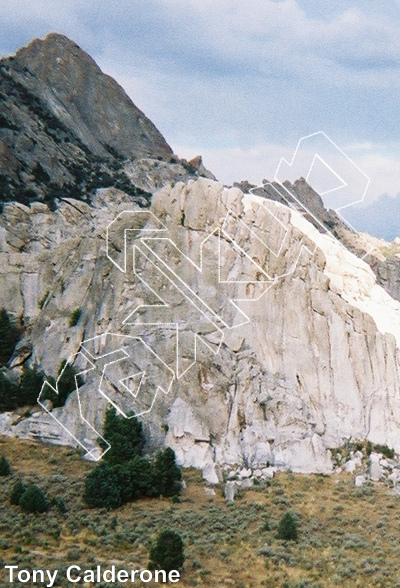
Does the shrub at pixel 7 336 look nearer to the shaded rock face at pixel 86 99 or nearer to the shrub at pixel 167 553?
the shrub at pixel 167 553

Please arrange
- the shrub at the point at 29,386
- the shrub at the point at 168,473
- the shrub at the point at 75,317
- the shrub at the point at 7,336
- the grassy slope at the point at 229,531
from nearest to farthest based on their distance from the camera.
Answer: the grassy slope at the point at 229,531 < the shrub at the point at 168,473 < the shrub at the point at 29,386 < the shrub at the point at 75,317 < the shrub at the point at 7,336

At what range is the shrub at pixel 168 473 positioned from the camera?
44781 millimetres

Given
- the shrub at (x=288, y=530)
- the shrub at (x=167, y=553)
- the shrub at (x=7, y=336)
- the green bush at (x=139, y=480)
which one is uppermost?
the shrub at (x=7, y=336)

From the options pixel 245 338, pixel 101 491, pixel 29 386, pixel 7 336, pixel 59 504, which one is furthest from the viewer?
pixel 7 336

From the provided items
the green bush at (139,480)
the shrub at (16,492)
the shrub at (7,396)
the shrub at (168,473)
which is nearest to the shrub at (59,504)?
the shrub at (16,492)

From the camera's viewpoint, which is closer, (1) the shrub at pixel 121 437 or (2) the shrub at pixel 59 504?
(2) the shrub at pixel 59 504

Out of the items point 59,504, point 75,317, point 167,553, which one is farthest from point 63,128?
point 167,553

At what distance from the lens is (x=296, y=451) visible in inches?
1961

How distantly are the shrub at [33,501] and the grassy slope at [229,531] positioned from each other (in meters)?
0.56

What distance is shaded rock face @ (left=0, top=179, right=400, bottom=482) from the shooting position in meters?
50.5

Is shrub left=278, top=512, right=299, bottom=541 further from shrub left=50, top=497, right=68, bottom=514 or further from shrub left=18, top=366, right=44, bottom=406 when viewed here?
shrub left=18, top=366, right=44, bottom=406

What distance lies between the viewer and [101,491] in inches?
1674

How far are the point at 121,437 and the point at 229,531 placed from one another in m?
11.9

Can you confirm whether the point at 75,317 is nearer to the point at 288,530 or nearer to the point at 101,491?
the point at 101,491
